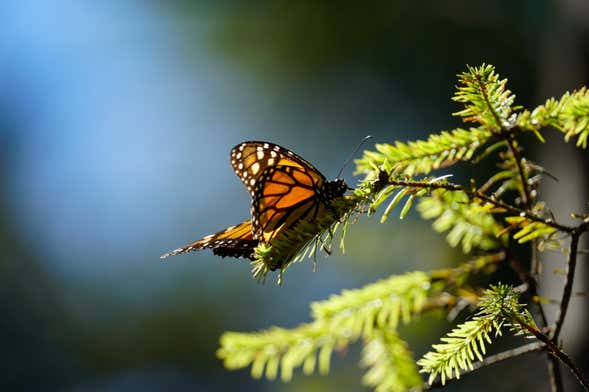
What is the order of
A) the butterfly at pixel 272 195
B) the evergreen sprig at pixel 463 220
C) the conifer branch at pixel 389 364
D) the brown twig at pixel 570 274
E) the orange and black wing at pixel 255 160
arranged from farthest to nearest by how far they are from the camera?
the orange and black wing at pixel 255 160 < the butterfly at pixel 272 195 < the evergreen sprig at pixel 463 220 < the brown twig at pixel 570 274 < the conifer branch at pixel 389 364

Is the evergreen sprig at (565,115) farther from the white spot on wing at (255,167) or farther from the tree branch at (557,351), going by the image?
the white spot on wing at (255,167)

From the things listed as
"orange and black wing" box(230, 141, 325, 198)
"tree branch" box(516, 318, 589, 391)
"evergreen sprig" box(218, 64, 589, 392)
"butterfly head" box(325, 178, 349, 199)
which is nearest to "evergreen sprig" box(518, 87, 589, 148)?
"evergreen sprig" box(218, 64, 589, 392)

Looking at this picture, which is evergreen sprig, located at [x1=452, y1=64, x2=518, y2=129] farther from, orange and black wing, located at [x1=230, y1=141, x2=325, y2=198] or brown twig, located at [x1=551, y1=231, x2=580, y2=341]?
orange and black wing, located at [x1=230, y1=141, x2=325, y2=198]

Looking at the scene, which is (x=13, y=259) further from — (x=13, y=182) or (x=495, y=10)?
(x=495, y=10)

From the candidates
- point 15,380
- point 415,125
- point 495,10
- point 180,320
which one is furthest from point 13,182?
point 495,10

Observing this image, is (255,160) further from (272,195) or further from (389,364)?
(389,364)

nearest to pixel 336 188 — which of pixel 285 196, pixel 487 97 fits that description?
pixel 285 196

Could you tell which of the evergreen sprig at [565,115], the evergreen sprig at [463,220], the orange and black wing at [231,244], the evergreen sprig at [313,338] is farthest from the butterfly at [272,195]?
the evergreen sprig at [565,115]

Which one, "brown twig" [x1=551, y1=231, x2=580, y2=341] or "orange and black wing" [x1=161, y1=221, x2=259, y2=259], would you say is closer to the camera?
"brown twig" [x1=551, y1=231, x2=580, y2=341]
